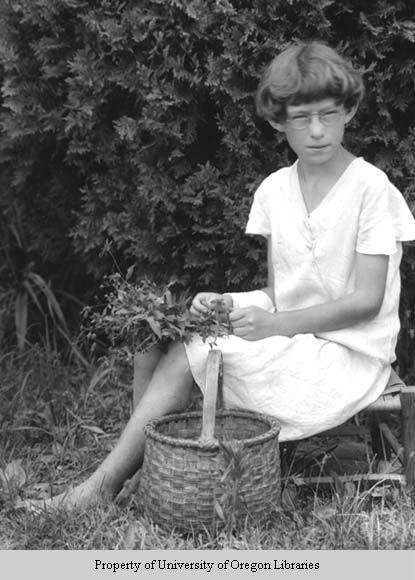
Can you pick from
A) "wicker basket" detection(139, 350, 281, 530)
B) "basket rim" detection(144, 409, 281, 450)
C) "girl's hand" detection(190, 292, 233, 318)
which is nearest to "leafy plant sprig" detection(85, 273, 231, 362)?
"girl's hand" detection(190, 292, 233, 318)

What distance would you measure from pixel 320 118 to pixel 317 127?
4 centimetres

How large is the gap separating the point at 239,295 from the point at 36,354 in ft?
4.97

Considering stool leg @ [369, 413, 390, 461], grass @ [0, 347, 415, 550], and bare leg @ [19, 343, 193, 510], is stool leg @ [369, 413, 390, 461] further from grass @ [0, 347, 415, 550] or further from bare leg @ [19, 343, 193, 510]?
bare leg @ [19, 343, 193, 510]

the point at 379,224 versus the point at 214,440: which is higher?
the point at 379,224

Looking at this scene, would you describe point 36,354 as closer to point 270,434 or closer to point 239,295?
point 239,295

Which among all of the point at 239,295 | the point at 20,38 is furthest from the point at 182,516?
the point at 20,38

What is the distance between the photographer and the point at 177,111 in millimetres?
3615

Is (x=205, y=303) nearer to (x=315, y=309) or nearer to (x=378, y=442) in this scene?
(x=315, y=309)

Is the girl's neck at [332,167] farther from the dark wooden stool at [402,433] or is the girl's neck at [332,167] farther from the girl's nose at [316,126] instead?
the dark wooden stool at [402,433]

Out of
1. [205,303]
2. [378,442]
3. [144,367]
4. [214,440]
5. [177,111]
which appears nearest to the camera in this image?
[214,440]

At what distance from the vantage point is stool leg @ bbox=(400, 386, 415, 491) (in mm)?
2898

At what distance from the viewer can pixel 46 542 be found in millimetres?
2732

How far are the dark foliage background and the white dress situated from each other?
18.8 inches

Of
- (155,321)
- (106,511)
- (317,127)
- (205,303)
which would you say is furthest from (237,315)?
(106,511)
